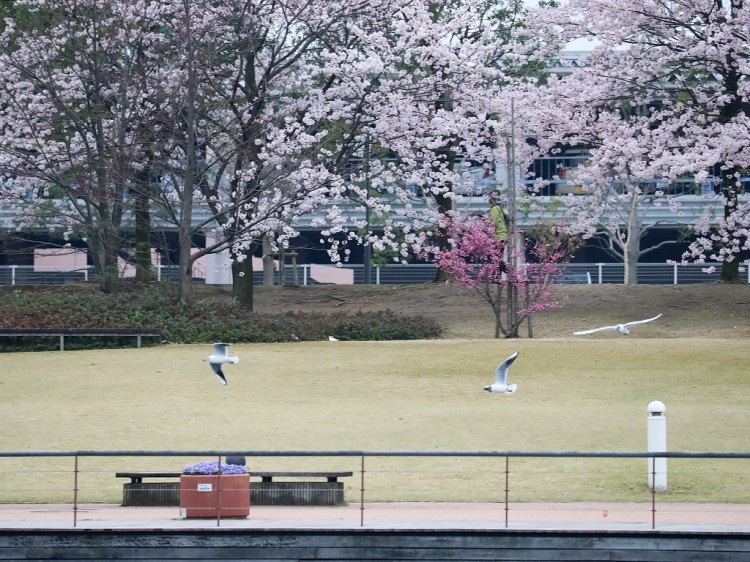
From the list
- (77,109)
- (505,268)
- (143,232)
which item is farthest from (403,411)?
(143,232)

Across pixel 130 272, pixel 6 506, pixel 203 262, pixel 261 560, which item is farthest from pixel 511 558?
pixel 203 262

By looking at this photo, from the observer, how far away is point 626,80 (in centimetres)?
3247

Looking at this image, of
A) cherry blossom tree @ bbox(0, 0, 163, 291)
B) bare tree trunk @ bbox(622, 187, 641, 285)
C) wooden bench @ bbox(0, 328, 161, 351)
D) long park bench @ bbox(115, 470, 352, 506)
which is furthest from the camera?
bare tree trunk @ bbox(622, 187, 641, 285)

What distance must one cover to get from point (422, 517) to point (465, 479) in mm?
2289

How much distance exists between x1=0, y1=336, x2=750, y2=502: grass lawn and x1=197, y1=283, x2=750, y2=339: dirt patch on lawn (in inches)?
141

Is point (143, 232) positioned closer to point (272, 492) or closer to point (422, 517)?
point (272, 492)

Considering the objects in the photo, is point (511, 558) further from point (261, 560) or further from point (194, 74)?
point (194, 74)

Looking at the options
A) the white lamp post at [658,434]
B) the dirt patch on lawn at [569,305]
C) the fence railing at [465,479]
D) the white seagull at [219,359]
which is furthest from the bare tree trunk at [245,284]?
the white lamp post at [658,434]

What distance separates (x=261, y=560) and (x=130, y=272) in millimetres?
35417

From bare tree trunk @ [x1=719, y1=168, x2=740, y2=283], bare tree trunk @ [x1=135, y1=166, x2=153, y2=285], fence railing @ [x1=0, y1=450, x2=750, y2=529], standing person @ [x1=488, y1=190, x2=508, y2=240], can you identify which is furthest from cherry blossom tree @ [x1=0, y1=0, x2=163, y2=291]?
bare tree trunk @ [x1=719, y1=168, x2=740, y2=283]

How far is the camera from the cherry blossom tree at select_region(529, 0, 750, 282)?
30.2m

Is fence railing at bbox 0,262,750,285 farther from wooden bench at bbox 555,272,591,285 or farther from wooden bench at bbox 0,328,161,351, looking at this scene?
wooden bench at bbox 0,328,161,351

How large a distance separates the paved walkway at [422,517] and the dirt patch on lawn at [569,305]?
1468 centimetres

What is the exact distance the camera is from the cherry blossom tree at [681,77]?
30.2 m
